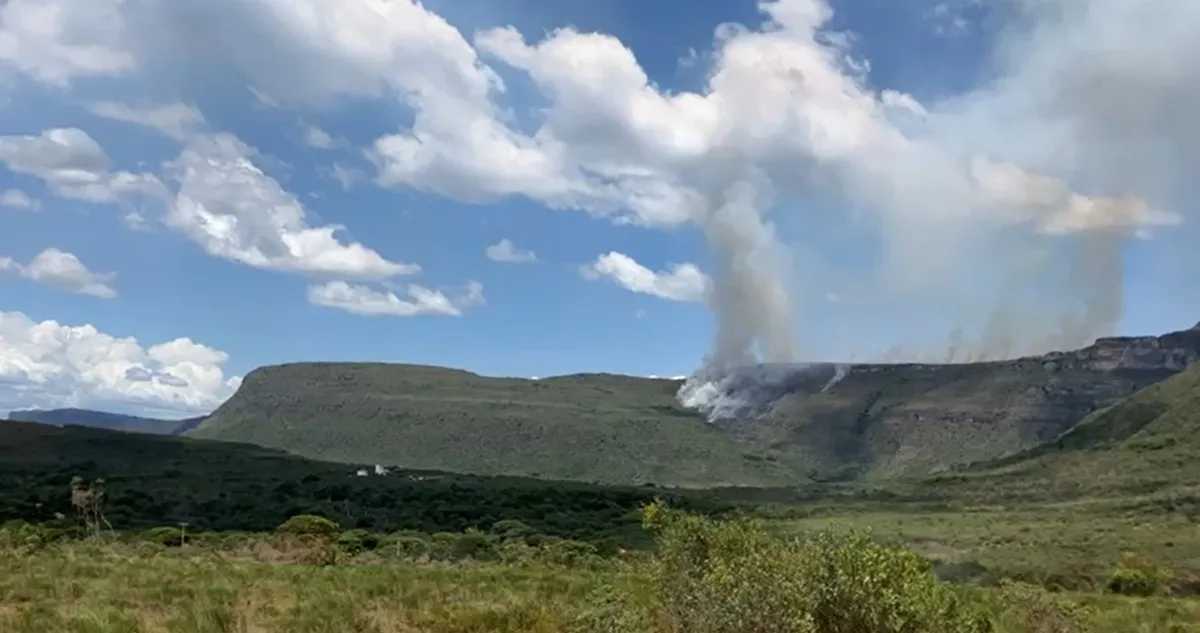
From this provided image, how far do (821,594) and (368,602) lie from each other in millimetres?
8136

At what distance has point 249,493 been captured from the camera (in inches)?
3231

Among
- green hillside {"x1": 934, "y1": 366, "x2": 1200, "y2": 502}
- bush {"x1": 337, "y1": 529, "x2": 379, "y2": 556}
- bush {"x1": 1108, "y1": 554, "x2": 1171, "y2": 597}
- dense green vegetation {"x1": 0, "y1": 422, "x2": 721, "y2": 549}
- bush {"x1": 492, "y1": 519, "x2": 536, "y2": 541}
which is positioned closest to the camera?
bush {"x1": 337, "y1": 529, "x2": 379, "y2": 556}

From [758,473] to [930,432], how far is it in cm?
3596

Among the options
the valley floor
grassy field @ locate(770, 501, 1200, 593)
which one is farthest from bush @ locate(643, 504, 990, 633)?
grassy field @ locate(770, 501, 1200, 593)

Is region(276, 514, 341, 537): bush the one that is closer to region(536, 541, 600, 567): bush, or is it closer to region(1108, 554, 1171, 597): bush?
region(536, 541, 600, 567): bush

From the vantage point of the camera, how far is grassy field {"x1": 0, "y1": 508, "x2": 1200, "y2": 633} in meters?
11.5

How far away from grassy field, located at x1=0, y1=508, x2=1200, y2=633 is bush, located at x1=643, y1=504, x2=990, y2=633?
64 mm

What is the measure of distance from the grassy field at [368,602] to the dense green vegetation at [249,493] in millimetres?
28397

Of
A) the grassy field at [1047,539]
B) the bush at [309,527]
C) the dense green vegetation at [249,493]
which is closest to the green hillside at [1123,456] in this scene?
the grassy field at [1047,539]

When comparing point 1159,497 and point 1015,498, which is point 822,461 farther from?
point 1159,497

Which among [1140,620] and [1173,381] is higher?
[1173,381]

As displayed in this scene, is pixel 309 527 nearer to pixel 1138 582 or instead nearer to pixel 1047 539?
pixel 1138 582

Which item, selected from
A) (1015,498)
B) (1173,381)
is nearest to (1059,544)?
(1015,498)

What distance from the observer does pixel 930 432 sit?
18900cm
